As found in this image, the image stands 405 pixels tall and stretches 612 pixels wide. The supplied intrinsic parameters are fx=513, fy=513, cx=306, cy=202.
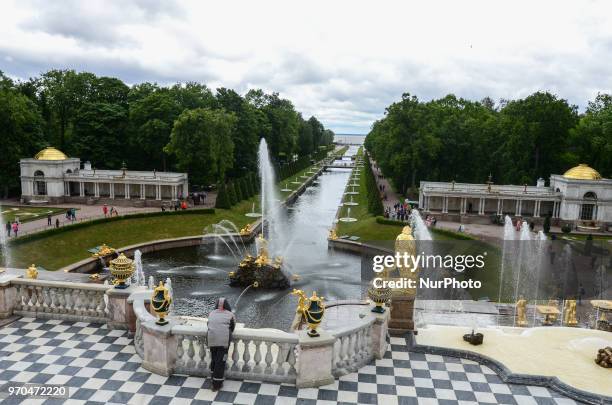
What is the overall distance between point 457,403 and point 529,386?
7.89 ft

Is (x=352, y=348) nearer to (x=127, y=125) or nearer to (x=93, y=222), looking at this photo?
(x=93, y=222)

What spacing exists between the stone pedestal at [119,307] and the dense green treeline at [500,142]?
5549cm

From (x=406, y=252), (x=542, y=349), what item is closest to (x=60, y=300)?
(x=406, y=252)

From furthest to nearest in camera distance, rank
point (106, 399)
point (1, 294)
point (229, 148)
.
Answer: point (229, 148)
point (1, 294)
point (106, 399)

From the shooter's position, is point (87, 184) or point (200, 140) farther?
point (87, 184)

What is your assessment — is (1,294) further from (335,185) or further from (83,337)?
(335,185)

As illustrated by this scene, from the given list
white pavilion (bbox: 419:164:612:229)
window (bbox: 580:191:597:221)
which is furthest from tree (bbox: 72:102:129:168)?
window (bbox: 580:191:597:221)

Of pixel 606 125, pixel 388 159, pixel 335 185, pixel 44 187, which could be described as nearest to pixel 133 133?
pixel 44 187

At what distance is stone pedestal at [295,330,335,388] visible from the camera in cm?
1241

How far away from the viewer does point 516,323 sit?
2258 centimetres

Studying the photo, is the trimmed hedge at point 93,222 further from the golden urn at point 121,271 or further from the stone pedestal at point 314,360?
the stone pedestal at point 314,360

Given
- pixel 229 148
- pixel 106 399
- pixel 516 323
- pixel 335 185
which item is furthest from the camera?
pixel 335 185

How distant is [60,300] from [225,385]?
285 inches

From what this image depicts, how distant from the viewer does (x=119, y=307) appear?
1559 cm
